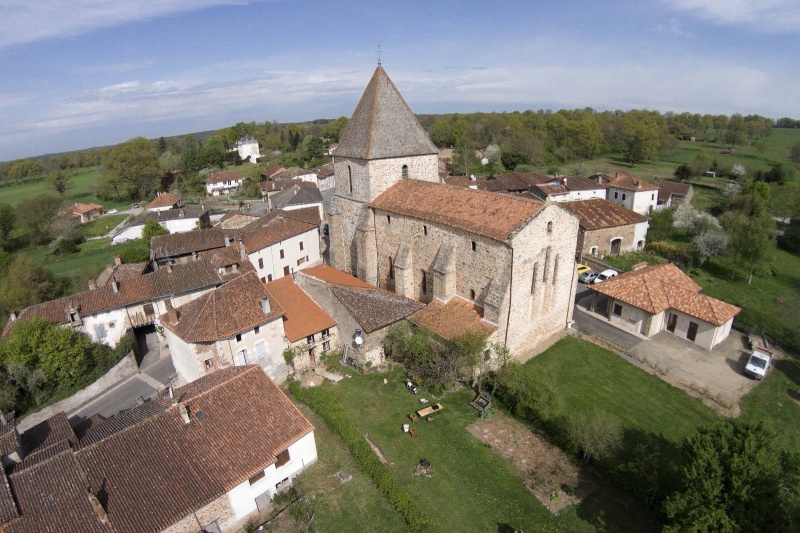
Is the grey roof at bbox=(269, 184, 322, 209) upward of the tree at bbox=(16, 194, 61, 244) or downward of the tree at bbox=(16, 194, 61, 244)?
upward

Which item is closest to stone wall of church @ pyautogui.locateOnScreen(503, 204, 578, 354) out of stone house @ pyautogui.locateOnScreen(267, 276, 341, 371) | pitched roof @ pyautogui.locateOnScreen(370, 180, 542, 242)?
pitched roof @ pyautogui.locateOnScreen(370, 180, 542, 242)

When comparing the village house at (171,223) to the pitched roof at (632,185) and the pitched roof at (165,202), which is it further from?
the pitched roof at (632,185)

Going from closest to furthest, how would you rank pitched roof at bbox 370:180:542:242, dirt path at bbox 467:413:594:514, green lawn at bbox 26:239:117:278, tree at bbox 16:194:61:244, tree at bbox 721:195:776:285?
1. dirt path at bbox 467:413:594:514
2. pitched roof at bbox 370:180:542:242
3. tree at bbox 721:195:776:285
4. green lawn at bbox 26:239:117:278
5. tree at bbox 16:194:61:244

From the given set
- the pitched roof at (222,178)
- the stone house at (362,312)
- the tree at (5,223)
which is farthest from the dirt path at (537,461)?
the pitched roof at (222,178)

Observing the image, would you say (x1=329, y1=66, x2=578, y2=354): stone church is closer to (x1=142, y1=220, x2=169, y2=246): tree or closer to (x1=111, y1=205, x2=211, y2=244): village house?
(x1=142, y1=220, x2=169, y2=246): tree

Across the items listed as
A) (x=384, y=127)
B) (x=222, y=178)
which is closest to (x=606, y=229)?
(x=384, y=127)

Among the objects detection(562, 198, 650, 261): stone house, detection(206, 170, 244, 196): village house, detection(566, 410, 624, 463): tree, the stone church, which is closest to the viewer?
detection(566, 410, 624, 463): tree
